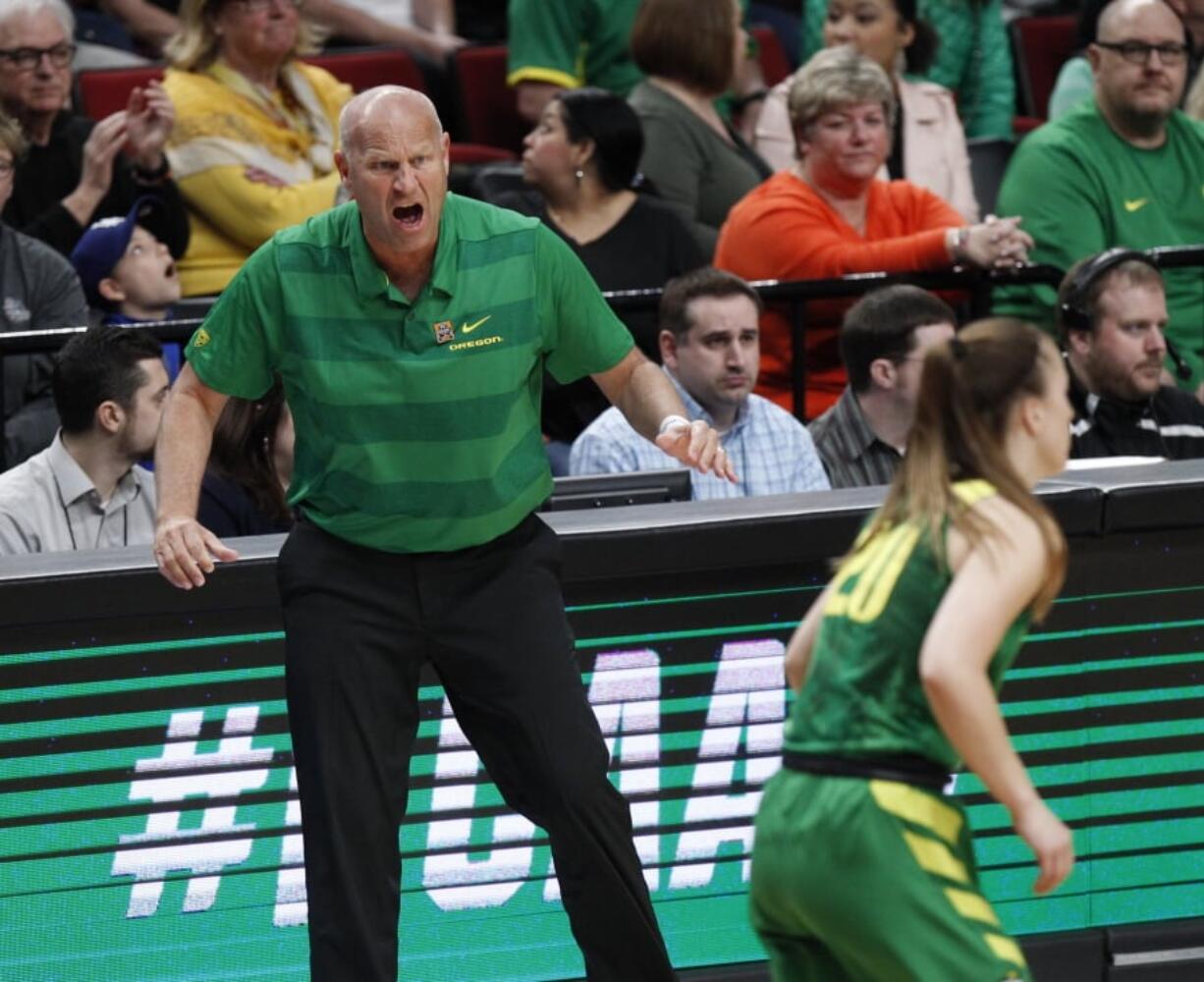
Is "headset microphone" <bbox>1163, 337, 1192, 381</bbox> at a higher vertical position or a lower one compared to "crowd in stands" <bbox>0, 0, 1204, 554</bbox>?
lower

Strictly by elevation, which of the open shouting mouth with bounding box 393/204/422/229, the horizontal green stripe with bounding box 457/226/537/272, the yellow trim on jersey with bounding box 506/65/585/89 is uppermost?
the open shouting mouth with bounding box 393/204/422/229

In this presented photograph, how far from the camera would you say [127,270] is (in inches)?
274

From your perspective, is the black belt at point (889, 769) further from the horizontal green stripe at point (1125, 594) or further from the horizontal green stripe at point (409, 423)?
the horizontal green stripe at point (1125, 594)

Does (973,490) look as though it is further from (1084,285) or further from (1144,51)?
(1144,51)

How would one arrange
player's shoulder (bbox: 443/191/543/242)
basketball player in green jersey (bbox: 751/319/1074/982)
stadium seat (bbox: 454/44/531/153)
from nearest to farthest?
basketball player in green jersey (bbox: 751/319/1074/982), player's shoulder (bbox: 443/191/543/242), stadium seat (bbox: 454/44/531/153)

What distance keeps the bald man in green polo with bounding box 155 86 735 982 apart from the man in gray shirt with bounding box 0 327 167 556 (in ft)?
4.15

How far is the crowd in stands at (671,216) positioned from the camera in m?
6.09

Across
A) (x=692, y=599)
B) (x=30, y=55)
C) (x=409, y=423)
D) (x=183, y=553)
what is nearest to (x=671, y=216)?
(x=30, y=55)

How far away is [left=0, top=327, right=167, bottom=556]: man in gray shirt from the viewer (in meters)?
5.61

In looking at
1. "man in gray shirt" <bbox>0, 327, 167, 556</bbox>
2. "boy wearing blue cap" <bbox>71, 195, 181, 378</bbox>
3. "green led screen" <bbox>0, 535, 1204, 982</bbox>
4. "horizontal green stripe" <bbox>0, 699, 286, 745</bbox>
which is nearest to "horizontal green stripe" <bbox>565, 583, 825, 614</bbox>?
"green led screen" <bbox>0, 535, 1204, 982</bbox>

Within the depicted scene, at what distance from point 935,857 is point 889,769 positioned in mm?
142

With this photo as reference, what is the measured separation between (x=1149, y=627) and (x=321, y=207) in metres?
3.40

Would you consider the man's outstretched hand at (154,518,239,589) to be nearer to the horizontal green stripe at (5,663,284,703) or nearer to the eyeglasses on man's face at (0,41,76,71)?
the horizontal green stripe at (5,663,284,703)

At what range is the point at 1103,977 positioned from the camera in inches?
202
